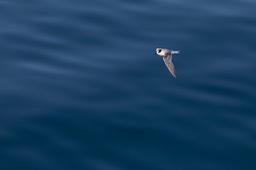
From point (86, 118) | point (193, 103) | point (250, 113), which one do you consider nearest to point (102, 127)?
point (86, 118)

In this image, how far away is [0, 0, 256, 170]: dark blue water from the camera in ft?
61.5

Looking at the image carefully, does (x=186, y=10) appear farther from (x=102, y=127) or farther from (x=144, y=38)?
(x=102, y=127)

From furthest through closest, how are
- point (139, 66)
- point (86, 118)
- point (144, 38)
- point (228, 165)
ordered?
point (144, 38)
point (139, 66)
point (86, 118)
point (228, 165)

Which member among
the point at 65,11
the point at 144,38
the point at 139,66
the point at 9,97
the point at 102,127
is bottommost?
the point at 102,127

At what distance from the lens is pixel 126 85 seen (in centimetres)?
2147

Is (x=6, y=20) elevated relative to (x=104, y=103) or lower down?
elevated

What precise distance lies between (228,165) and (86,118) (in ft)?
15.2

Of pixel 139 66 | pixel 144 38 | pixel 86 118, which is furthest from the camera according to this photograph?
pixel 144 38

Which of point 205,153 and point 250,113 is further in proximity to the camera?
point 250,113

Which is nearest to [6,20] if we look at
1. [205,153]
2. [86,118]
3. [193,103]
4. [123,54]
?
[123,54]

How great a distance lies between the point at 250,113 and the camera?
20344 mm

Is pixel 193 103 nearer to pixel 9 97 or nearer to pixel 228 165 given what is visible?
pixel 228 165

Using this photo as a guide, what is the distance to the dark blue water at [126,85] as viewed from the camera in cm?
1875

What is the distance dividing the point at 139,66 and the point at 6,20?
5830 millimetres
